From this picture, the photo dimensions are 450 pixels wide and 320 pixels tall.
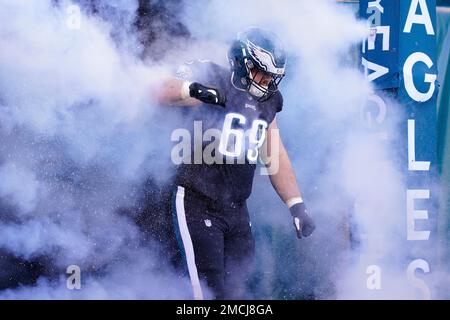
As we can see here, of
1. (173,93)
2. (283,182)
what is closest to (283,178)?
(283,182)

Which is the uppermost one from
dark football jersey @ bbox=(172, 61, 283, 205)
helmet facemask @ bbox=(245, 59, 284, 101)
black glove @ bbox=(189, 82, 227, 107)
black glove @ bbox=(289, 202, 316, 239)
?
helmet facemask @ bbox=(245, 59, 284, 101)

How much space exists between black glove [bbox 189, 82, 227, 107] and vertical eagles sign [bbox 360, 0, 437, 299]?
113 centimetres

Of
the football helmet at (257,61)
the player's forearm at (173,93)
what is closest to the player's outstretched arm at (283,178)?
the football helmet at (257,61)

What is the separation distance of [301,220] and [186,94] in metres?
1.18

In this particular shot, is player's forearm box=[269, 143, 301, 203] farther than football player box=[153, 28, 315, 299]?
Yes

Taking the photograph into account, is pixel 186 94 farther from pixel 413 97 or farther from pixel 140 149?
pixel 413 97

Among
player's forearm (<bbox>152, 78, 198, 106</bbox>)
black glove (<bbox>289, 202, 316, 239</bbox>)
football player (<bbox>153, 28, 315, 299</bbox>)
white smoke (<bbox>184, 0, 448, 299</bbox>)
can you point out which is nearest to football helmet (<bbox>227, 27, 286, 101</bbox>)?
football player (<bbox>153, 28, 315, 299</bbox>)

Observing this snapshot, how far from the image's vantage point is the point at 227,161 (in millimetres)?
5035

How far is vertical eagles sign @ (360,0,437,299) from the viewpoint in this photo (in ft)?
17.0

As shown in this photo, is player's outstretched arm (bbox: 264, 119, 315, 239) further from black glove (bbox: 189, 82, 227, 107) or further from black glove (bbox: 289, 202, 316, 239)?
black glove (bbox: 189, 82, 227, 107)

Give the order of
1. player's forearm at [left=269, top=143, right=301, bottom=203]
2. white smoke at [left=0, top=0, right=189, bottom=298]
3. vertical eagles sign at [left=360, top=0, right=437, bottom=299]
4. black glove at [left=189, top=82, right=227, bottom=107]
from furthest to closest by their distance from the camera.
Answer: player's forearm at [left=269, top=143, right=301, bottom=203]
vertical eagles sign at [left=360, top=0, right=437, bottom=299]
white smoke at [left=0, top=0, right=189, bottom=298]
black glove at [left=189, top=82, right=227, bottom=107]

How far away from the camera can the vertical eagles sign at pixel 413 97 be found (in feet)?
17.0

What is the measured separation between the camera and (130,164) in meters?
5.16

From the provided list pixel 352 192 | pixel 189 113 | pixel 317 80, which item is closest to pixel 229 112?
pixel 189 113
